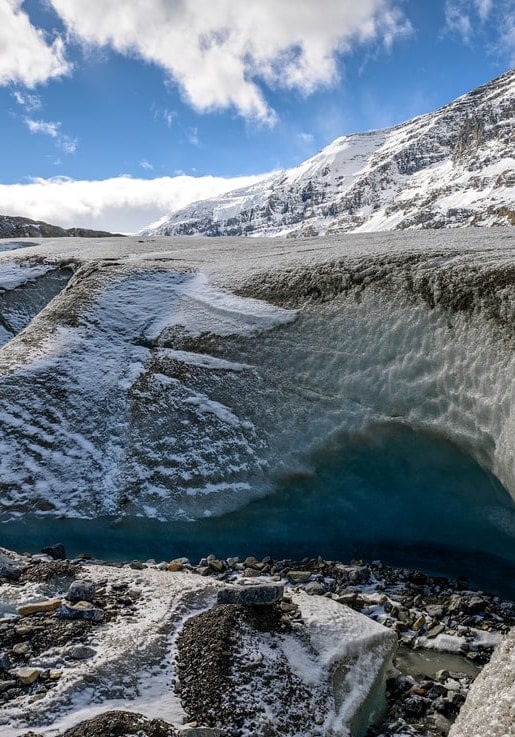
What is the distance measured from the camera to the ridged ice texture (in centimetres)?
1337

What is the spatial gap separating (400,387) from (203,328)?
7.09 m

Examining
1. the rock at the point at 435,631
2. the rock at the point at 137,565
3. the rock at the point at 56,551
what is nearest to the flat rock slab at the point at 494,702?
the rock at the point at 435,631

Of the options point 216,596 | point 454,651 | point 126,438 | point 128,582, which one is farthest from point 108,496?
point 454,651

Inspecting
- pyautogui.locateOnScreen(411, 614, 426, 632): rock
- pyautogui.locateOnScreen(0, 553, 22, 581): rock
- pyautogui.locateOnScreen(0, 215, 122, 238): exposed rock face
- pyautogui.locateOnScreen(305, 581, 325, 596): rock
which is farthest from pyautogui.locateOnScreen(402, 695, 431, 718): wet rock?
pyautogui.locateOnScreen(0, 215, 122, 238): exposed rock face

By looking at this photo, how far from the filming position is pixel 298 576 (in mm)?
11828

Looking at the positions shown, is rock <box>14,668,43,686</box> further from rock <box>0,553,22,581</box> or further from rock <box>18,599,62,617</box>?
rock <box>0,553,22,581</box>

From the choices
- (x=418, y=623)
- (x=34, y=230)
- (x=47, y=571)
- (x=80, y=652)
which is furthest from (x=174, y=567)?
(x=34, y=230)

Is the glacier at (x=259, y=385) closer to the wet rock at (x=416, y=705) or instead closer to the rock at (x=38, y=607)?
the wet rock at (x=416, y=705)

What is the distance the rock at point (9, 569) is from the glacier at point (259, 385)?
4218mm

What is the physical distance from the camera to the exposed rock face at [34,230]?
241 ft

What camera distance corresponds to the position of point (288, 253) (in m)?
21.4

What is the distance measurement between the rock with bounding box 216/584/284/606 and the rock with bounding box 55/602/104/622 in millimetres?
1821

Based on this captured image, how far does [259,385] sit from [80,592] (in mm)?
8524

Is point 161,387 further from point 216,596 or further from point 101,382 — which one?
point 216,596
